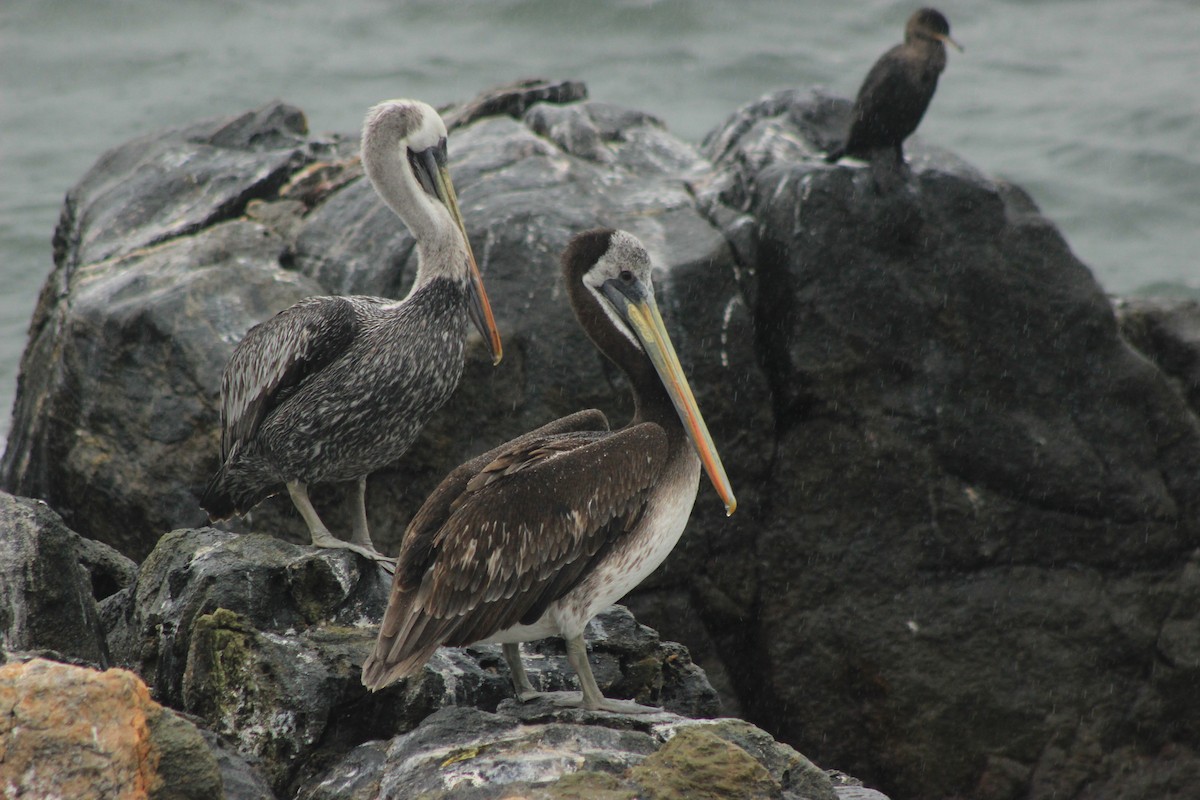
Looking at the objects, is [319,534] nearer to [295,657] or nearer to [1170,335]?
[295,657]

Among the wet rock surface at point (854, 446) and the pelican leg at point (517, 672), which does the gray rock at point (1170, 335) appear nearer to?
the wet rock surface at point (854, 446)

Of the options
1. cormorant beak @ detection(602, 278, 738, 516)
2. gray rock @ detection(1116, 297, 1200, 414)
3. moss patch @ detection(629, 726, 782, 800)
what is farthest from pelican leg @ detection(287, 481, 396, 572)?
gray rock @ detection(1116, 297, 1200, 414)

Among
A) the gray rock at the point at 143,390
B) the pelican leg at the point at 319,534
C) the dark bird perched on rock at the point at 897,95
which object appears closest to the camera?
the pelican leg at the point at 319,534

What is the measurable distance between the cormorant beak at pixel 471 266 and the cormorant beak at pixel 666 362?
37.7 inches

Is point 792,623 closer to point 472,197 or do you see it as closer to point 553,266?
point 553,266

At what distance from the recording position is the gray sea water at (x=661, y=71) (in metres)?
14.9

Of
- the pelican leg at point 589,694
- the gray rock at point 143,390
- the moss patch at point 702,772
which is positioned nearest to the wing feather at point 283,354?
the gray rock at point 143,390

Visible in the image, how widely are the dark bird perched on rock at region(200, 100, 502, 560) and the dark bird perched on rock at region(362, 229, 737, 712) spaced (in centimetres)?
100

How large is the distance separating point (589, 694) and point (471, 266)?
Answer: 2.17 meters

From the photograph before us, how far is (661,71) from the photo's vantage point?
16.5m

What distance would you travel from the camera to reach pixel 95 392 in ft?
21.0

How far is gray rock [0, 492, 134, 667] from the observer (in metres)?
4.34

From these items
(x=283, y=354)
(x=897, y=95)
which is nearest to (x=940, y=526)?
(x=897, y=95)

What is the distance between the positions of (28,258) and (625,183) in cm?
855
